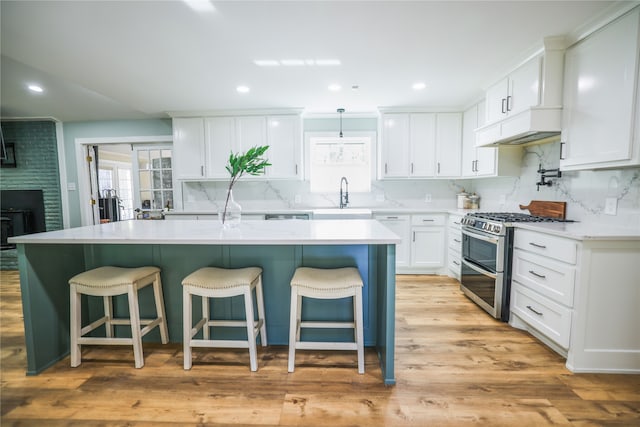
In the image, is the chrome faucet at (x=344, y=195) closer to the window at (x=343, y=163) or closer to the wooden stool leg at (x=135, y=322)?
the window at (x=343, y=163)

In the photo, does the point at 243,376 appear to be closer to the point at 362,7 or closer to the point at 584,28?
the point at 362,7

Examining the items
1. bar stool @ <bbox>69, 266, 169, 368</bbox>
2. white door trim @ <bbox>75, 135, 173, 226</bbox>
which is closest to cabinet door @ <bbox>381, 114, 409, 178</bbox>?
bar stool @ <bbox>69, 266, 169, 368</bbox>

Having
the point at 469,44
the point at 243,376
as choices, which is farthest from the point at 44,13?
the point at 469,44

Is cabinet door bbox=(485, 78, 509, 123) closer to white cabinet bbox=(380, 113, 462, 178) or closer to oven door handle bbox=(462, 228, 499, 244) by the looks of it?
white cabinet bbox=(380, 113, 462, 178)

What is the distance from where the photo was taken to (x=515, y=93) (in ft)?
8.41

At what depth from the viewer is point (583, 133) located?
2.07m

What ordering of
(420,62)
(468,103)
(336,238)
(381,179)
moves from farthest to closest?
(381,179)
(468,103)
(420,62)
(336,238)

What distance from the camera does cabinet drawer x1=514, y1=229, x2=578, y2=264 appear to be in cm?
182

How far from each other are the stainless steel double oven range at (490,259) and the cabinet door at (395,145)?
131 cm

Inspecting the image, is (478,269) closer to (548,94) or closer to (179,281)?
(548,94)

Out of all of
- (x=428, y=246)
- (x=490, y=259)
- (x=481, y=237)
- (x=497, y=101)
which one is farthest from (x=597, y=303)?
(x=428, y=246)

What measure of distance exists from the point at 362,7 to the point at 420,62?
3.28ft

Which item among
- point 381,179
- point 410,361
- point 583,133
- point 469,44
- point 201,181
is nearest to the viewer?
point 410,361

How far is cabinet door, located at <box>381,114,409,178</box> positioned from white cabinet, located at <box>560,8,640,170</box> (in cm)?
194
